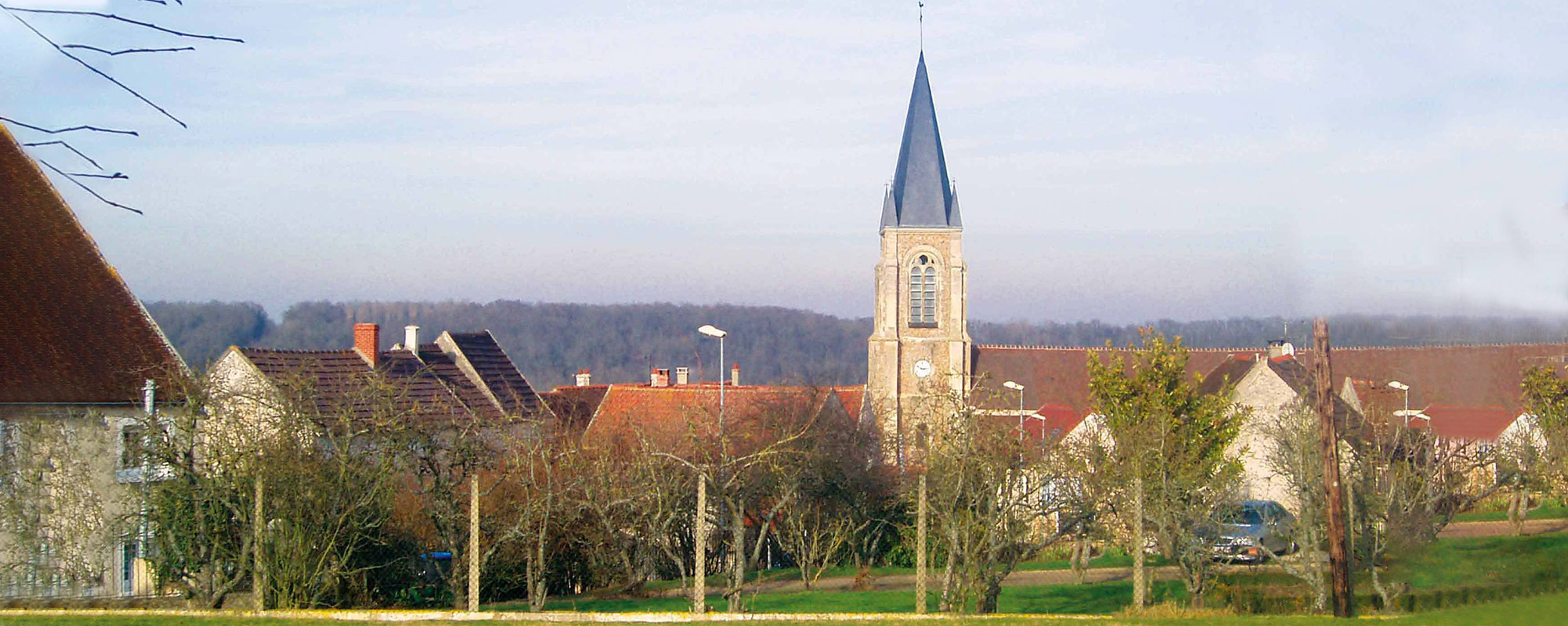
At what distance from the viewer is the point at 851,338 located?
73.8m

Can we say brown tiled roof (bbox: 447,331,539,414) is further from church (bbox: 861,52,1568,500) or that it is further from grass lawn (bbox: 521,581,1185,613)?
grass lawn (bbox: 521,581,1185,613)

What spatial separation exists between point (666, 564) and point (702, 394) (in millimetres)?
10009

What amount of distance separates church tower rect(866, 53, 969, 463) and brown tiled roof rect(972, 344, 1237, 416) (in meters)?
2.70

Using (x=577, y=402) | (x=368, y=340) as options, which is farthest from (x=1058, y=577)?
(x=368, y=340)

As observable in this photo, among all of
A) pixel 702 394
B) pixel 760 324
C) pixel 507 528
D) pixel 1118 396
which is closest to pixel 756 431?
pixel 702 394

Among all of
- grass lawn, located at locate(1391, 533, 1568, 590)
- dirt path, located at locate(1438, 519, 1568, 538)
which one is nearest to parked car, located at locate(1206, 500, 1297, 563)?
grass lawn, located at locate(1391, 533, 1568, 590)

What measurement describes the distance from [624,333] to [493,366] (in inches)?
1571

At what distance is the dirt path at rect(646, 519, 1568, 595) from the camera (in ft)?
69.1

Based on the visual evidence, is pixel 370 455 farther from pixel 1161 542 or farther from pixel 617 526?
pixel 1161 542

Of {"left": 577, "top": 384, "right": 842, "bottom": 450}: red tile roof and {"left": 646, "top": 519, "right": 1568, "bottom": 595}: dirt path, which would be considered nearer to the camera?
{"left": 577, "top": 384, "right": 842, "bottom": 450}: red tile roof

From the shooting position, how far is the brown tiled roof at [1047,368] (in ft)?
172

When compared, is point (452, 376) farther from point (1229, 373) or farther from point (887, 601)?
point (1229, 373)

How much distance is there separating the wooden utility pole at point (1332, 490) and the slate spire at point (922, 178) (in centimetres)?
3888

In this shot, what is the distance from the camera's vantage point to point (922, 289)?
5288 centimetres
